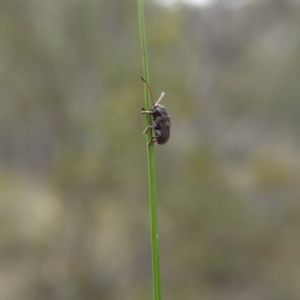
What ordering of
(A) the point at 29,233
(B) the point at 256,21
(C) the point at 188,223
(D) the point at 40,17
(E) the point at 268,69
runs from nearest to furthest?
(D) the point at 40,17 < (A) the point at 29,233 < (C) the point at 188,223 < (B) the point at 256,21 < (E) the point at 268,69

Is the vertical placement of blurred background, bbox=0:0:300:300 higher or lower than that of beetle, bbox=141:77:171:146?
higher

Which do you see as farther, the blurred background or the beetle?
the blurred background

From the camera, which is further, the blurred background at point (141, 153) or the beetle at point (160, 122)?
the blurred background at point (141, 153)

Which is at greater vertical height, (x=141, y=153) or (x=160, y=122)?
(x=141, y=153)

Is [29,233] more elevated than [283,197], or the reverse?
[283,197]

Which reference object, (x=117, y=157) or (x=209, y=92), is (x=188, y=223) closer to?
(x=117, y=157)

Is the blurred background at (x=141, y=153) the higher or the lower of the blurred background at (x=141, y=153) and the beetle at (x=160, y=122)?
the higher

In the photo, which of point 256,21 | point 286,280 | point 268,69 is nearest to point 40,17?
point 256,21

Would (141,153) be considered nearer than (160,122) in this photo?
No
